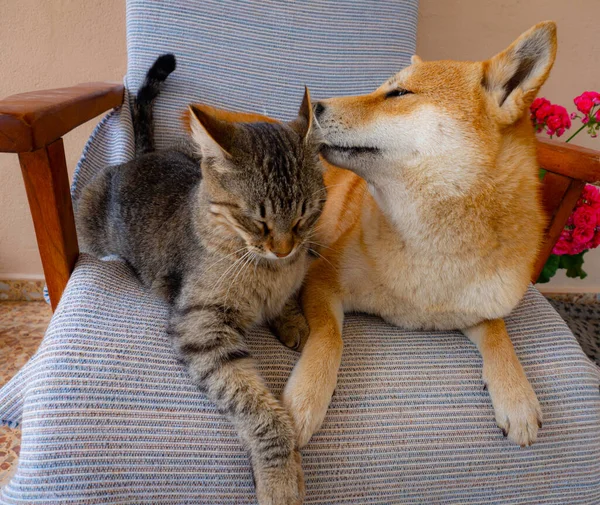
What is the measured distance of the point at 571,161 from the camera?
0.96 meters

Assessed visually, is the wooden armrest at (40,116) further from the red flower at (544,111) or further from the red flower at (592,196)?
the red flower at (592,196)

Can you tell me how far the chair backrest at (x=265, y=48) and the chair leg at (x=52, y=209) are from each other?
555mm

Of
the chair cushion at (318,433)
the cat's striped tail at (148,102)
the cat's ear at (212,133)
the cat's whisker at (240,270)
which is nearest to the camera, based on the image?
the chair cushion at (318,433)

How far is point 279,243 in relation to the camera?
73 centimetres

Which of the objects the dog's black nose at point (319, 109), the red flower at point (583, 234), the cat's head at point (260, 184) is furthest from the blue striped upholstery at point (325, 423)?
the red flower at point (583, 234)

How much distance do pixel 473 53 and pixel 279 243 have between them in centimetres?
145

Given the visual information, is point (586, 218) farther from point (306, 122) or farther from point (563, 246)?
point (306, 122)

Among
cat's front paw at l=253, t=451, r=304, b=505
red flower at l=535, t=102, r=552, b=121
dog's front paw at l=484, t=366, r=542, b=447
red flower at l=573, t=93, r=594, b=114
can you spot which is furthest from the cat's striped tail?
red flower at l=573, t=93, r=594, b=114

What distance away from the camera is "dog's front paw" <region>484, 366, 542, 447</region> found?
694mm

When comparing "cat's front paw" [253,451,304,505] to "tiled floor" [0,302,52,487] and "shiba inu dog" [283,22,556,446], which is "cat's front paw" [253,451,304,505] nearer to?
"shiba inu dog" [283,22,556,446]

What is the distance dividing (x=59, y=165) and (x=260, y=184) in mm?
376

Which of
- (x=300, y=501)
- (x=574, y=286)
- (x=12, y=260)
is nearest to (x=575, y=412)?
(x=300, y=501)

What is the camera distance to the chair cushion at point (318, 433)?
1.85 ft

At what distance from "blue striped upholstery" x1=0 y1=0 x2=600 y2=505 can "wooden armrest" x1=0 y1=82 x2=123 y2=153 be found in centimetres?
28
